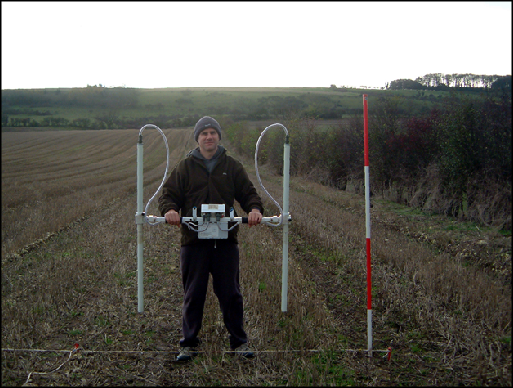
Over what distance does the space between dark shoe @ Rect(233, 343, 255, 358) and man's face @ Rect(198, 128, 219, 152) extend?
2.17 metres

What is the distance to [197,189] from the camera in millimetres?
4594

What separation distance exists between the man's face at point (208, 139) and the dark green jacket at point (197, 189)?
142 mm

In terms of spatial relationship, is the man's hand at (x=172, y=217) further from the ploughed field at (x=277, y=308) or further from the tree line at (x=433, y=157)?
the tree line at (x=433, y=157)

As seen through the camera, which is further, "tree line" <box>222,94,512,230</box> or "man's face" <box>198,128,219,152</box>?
"tree line" <box>222,94,512,230</box>

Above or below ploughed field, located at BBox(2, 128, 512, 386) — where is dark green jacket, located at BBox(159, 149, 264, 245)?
above

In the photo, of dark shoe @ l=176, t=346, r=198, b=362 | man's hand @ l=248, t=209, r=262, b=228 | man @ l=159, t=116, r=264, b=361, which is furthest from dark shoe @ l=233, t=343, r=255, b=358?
man's hand @ l=248, t=209, r=262, b=228

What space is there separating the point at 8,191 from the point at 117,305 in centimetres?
1454

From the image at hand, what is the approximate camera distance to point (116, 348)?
4852 millimetres

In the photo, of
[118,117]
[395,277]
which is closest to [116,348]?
[395,277]

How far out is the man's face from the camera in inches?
179

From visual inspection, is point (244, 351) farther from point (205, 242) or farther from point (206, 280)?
point (205, 242)

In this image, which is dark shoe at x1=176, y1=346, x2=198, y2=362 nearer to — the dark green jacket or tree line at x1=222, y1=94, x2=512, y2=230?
the dark green jacket

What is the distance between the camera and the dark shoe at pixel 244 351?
15.1 ft

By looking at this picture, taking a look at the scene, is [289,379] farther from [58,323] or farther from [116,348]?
[58,323]
